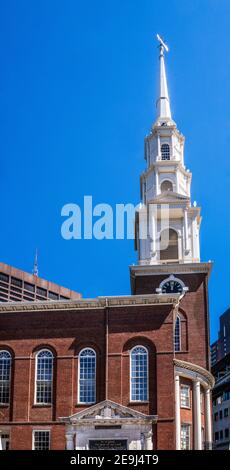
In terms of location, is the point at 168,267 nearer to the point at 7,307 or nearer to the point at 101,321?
the point at 101,321

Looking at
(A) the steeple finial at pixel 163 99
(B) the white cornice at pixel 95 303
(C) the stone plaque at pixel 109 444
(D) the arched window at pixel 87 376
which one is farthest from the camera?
(A) the steeple finial at pixel 163 99

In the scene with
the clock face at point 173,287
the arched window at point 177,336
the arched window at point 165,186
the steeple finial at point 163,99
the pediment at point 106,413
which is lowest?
the pediment at point 106,413

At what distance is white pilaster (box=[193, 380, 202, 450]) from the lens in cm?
3988

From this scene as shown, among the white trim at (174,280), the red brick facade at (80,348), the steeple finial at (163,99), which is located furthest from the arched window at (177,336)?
the steeple finial at (163,99)

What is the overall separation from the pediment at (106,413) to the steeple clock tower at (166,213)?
12.6 meters

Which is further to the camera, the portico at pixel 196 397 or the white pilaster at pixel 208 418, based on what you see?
the white pilaster at pixel 208 418

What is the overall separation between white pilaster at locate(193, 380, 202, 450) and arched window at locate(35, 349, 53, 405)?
8962 mm

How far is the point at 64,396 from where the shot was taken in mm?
39250

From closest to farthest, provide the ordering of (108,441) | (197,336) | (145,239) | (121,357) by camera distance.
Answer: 1. (108,441)
2. (121,357)
3. (197,336)
4. (145,239)

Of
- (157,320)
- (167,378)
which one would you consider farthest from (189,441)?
(157,320)

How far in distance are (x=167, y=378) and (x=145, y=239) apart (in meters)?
14.8

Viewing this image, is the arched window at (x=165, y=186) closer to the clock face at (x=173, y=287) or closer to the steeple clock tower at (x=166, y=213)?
the steeple clock tower at (x=166, y=213)

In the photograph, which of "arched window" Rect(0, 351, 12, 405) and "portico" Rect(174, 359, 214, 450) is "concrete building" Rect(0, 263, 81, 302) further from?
"portico" Rect(174, 359, 214, 450)

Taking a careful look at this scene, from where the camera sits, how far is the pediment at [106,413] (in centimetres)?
3716
